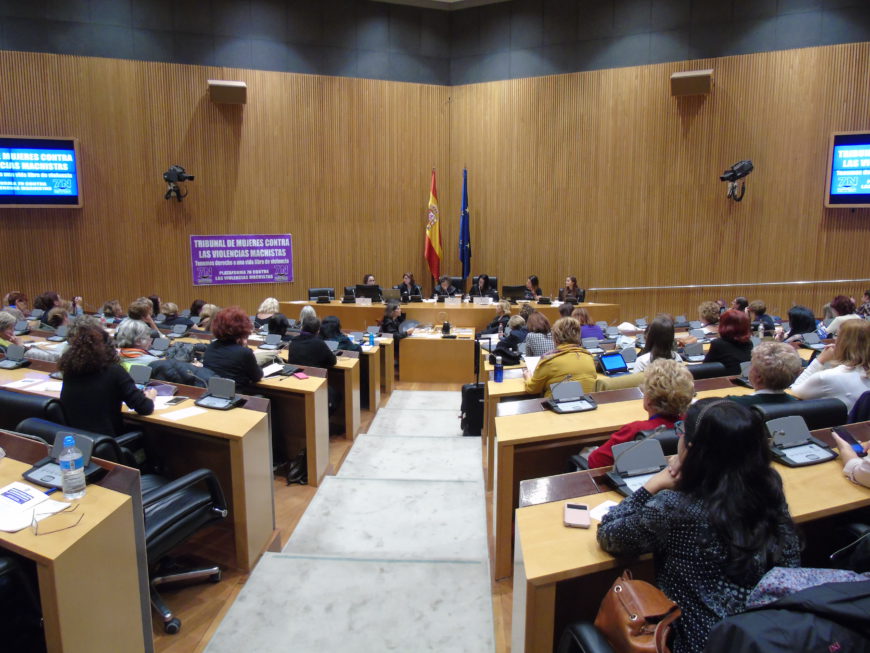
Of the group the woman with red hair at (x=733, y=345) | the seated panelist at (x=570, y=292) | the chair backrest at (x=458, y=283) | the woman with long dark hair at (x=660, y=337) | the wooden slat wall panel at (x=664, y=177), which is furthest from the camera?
the chair backrest at (x=458, y=283)

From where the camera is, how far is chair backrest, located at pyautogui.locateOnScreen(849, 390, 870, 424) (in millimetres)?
2875

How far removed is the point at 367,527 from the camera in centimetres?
358

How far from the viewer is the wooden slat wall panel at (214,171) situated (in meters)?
10.4

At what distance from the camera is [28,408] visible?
9.66 ft

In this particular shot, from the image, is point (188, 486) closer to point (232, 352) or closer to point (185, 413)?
point (185, 413)

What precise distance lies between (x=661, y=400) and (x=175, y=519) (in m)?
2.21

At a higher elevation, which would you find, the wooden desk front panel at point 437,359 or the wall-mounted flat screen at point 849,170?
the wall-mounted flat screen at point 849,170

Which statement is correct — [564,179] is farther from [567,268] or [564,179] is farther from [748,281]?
[748,281]

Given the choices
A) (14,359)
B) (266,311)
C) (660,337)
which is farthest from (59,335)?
(660,337)

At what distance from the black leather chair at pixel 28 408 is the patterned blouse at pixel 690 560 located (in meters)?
2.76

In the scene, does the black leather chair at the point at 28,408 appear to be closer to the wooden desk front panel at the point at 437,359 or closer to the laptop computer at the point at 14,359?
the laptop computer at the point at 14,359

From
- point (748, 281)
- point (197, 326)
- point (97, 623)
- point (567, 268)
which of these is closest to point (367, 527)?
point (97, 623)

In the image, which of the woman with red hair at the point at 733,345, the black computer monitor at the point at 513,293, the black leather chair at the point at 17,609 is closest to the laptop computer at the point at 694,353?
the woman with red hair at the point at 733,345

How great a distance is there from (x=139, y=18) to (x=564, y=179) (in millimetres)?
8391
